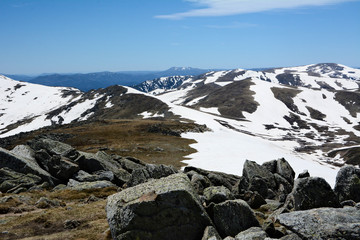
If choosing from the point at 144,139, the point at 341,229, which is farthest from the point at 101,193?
the point at 144,139

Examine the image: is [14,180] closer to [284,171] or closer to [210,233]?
[210,233]

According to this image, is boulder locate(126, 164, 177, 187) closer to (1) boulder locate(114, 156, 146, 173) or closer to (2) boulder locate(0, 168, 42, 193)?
(1) boulder locate(114, 156, 146, 173)

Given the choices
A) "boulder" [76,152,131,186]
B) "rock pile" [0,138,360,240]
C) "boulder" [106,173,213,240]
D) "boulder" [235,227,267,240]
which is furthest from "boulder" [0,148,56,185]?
"boulder" [235,227,267,240]

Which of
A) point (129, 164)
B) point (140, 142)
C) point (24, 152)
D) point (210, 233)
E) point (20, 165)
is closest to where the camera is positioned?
point (210, 233)

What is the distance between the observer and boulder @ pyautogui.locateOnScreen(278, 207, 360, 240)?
11.4m

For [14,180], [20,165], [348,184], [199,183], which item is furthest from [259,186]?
[20,165]

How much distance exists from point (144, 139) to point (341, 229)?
67576mm

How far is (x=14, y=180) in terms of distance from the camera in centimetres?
3027

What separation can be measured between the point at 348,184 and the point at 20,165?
108ft

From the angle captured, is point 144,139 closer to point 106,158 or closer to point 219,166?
point 219,166

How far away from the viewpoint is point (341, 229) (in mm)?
11469

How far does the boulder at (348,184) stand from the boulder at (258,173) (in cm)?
959

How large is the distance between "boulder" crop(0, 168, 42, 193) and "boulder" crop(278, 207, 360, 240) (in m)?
27.6

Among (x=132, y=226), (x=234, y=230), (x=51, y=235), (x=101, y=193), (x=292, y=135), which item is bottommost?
(x=292, y=135)
